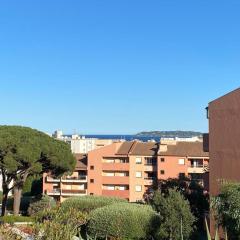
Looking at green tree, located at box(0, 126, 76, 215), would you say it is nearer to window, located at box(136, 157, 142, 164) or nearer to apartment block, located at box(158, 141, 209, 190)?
apartment block, located at box(158, 141, 209, 190)

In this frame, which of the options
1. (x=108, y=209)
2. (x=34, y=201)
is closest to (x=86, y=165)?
(x=34, y=201)

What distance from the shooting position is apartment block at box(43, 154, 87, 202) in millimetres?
66125

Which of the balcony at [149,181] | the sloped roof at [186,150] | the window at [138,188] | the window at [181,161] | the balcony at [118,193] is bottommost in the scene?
the balcony at [118,193]

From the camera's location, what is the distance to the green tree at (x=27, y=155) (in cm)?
3562

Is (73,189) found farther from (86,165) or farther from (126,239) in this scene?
(126,239)

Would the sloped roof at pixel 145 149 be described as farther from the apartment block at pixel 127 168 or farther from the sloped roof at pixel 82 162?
the sloped roof at pixel 82 162

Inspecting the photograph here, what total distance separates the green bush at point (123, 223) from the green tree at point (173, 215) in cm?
289

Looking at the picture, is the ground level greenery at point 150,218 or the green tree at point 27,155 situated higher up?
the green tree at point 27,155

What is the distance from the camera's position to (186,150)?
63969 millimetres

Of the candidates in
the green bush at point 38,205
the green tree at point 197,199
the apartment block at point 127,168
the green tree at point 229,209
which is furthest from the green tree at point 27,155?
the apartment block at point 127,168

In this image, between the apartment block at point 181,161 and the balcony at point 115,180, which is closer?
the apartment block at point 181,161

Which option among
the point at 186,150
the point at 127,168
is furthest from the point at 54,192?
the point at 186,150

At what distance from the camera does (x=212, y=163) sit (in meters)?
28.8

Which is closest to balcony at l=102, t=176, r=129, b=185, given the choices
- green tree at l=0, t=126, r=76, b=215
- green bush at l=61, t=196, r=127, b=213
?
green tree at l=0, t=126, r=76, b=215
